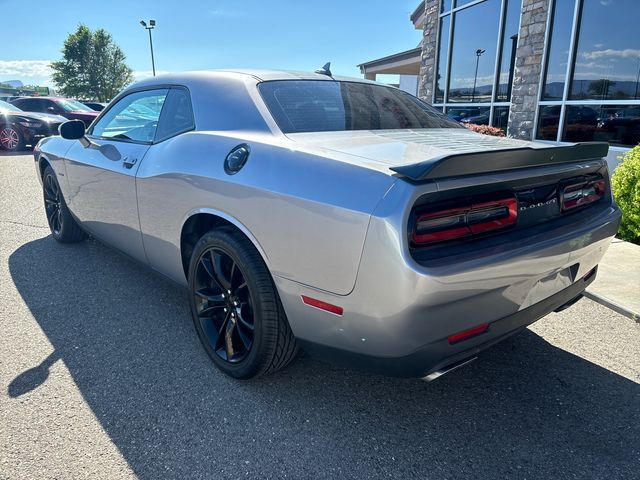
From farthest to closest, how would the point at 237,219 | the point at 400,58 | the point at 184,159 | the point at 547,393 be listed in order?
the point at 400,58 → the point at 184,159 → the point at 547,393 → the point at 237,219

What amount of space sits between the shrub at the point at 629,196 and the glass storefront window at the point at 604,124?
189cm

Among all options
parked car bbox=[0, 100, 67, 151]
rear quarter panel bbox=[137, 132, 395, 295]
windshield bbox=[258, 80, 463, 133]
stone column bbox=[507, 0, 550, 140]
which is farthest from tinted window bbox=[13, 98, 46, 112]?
windshield bbox=[258, 80, 463, 133]

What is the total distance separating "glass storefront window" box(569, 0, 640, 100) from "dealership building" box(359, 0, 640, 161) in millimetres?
14

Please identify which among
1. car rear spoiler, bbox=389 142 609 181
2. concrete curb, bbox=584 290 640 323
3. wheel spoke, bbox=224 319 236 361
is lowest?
concrete curb, bbox=584 290 640 323

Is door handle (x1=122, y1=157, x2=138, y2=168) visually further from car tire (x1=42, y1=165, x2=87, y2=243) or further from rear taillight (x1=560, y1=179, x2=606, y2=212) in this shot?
rear taillight (x1=560, y1=179, x2=606, y2=212)

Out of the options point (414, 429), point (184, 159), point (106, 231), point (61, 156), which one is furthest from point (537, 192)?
point (61, 156)

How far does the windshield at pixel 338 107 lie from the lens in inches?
98.0

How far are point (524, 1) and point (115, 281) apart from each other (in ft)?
26.0

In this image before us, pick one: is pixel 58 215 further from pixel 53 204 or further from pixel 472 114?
pixel 472 114

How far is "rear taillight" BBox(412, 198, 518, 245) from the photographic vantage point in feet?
5.69

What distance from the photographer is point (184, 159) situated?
2.60 metres

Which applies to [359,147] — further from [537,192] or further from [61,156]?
[61,156]

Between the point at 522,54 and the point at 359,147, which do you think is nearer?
the point at 359,147

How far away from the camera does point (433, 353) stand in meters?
1.82
